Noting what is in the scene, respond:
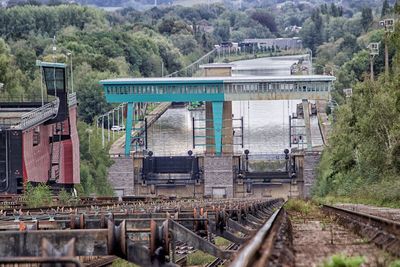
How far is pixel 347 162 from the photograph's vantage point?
50.7 metres

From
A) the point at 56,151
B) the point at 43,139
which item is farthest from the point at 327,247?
the point at 56,151

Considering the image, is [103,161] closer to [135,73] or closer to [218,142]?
[218,142]

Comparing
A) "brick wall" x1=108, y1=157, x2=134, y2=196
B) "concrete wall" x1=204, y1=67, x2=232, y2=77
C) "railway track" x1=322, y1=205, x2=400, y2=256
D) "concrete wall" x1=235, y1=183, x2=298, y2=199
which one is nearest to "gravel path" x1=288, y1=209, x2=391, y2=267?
"railway track" x1=322, y1=205, x2=400, y2=256

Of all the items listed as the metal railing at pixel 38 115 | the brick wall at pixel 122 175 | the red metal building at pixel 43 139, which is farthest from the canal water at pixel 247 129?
the metal railing at pixel 38 115

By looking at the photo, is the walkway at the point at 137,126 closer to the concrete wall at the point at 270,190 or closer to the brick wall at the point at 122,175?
the brick wall at the point at 122,175

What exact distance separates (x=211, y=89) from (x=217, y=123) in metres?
2.70

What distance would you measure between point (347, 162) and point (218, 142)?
2936 centimetres

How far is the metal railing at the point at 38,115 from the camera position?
45847 mm

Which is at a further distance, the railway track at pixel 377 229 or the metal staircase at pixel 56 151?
the metal staircase at pixel 56 151

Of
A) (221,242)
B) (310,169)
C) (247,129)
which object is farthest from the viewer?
(247,129)

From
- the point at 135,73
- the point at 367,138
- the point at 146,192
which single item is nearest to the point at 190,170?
the point at 146,192

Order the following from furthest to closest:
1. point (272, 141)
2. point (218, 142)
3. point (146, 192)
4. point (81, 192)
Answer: point (272, 141) → point (218, 142) → point (146, 192) → point (81, 192)

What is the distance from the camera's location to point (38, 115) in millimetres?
48219

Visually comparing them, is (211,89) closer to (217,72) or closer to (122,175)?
(122,175)
